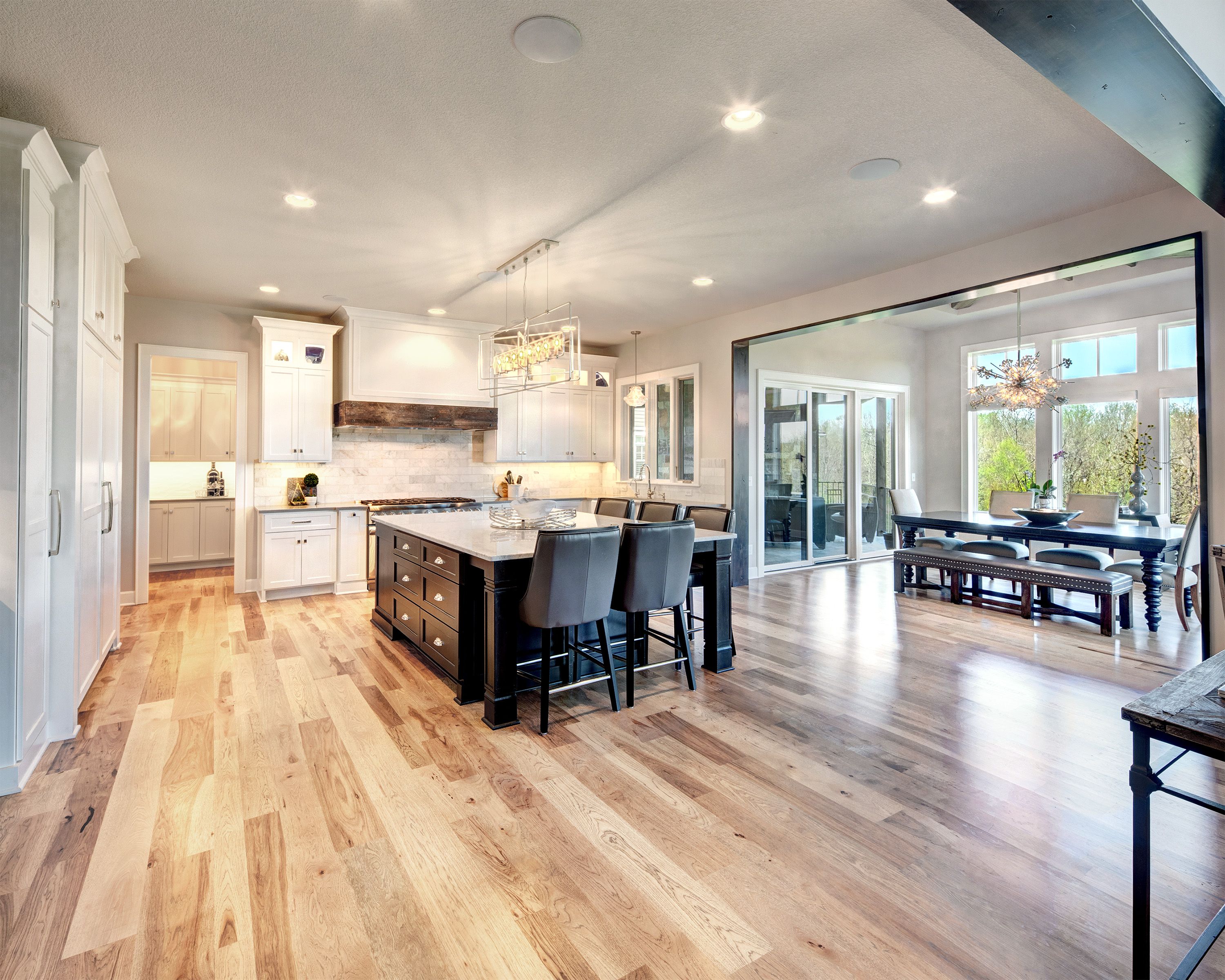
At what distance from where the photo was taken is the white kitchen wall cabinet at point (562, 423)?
276 inches

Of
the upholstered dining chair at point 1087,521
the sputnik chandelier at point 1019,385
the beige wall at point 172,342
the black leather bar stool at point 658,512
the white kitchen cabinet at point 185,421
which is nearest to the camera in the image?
the black leather bar stool at point 658,512

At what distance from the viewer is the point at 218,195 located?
11.3 feet

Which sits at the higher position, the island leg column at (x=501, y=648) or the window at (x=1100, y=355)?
the window at (x=1100, y=355)

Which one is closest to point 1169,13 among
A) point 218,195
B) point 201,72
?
point 201,72

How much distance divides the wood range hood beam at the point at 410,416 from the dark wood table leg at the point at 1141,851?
583 cm

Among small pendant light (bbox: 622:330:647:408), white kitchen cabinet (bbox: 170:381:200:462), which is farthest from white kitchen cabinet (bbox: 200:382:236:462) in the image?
small pendant light (bbox: 622:330:647:408)

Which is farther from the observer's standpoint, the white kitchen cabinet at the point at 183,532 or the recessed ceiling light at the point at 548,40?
the white kitchen cabinet at the point at 183,532

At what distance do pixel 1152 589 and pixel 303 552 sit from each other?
22.3ft

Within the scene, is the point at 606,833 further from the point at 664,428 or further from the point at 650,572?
the point at 664,428

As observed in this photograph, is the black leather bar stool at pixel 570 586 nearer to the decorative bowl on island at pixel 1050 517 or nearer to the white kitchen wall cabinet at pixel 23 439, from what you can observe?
the white kitchen wall cabinet at pixel 23 439

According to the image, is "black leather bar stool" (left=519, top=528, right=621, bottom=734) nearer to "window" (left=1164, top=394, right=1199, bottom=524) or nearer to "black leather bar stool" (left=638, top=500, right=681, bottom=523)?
"black leather bar stool" (left=638, top=500, right=681, bottom=523)

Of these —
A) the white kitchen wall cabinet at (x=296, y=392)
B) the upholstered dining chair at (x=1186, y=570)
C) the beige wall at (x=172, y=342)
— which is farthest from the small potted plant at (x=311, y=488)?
the upholstered dining chair at (x=1186, y=570)

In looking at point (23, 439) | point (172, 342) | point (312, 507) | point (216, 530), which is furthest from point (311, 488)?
point (23, 439)

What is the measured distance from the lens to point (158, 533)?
278 inches
